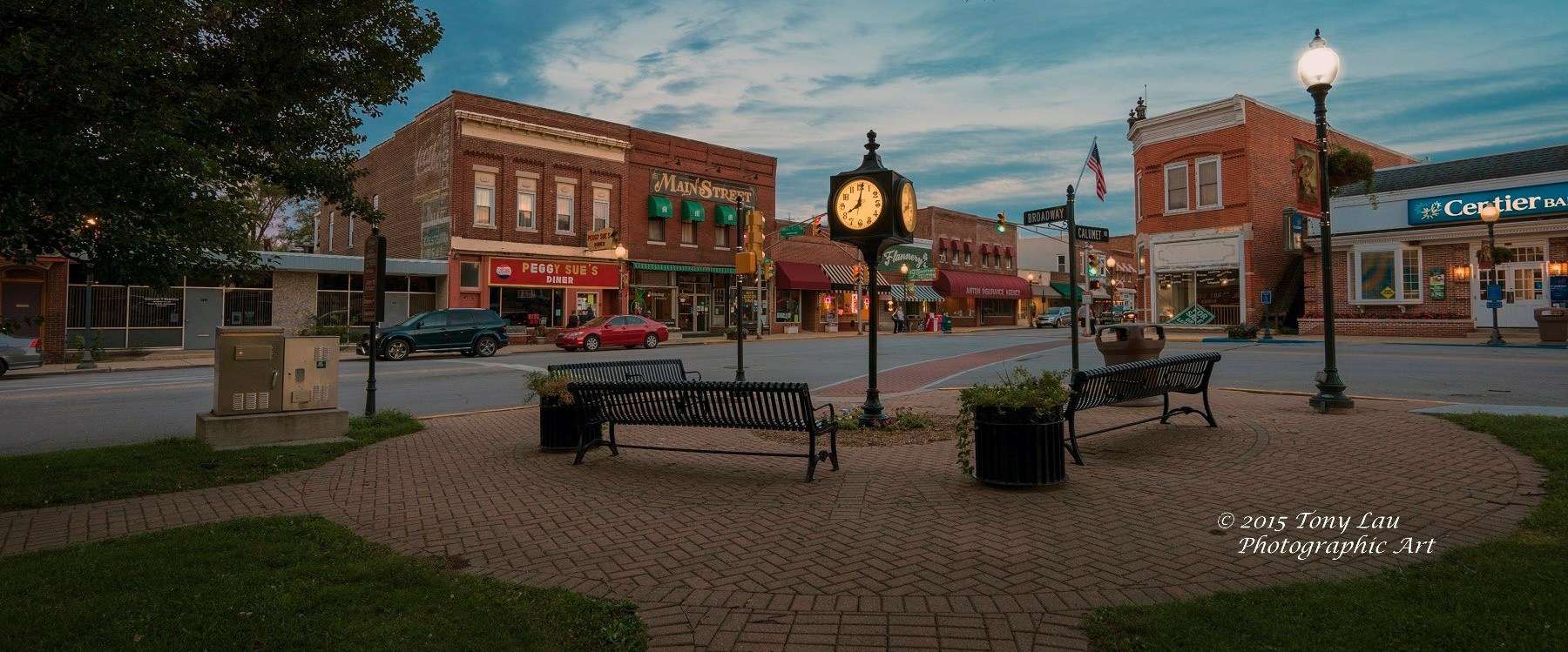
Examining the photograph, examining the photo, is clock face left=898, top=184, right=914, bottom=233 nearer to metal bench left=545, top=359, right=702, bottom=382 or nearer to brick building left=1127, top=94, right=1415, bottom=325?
metal bench left=545, top=359, right=702, bottom=382

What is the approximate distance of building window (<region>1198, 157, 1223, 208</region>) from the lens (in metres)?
30.7

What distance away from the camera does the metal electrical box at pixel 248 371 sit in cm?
794

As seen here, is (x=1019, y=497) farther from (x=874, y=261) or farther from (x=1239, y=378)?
(x=1239, y=378)

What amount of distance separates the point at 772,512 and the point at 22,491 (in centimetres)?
578

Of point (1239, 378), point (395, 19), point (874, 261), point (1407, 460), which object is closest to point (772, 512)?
point (874, 261)

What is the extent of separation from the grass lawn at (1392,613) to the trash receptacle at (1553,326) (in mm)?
24150

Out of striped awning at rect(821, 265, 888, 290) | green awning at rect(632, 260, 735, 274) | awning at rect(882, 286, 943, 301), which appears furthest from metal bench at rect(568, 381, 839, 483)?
awning at rect(882, 286, 943, 301)

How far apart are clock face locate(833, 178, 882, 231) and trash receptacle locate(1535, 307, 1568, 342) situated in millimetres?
23497

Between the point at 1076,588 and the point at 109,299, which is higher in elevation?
the point at 109,299

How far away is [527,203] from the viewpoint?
105ft

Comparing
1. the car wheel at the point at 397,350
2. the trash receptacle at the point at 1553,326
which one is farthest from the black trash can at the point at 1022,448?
the trash receptacle at the point at 1553,326

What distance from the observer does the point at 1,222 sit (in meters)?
5.45

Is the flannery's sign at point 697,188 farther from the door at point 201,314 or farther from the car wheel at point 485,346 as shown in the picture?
the door at point 201,314

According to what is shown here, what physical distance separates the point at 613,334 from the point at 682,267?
927 centimetres
